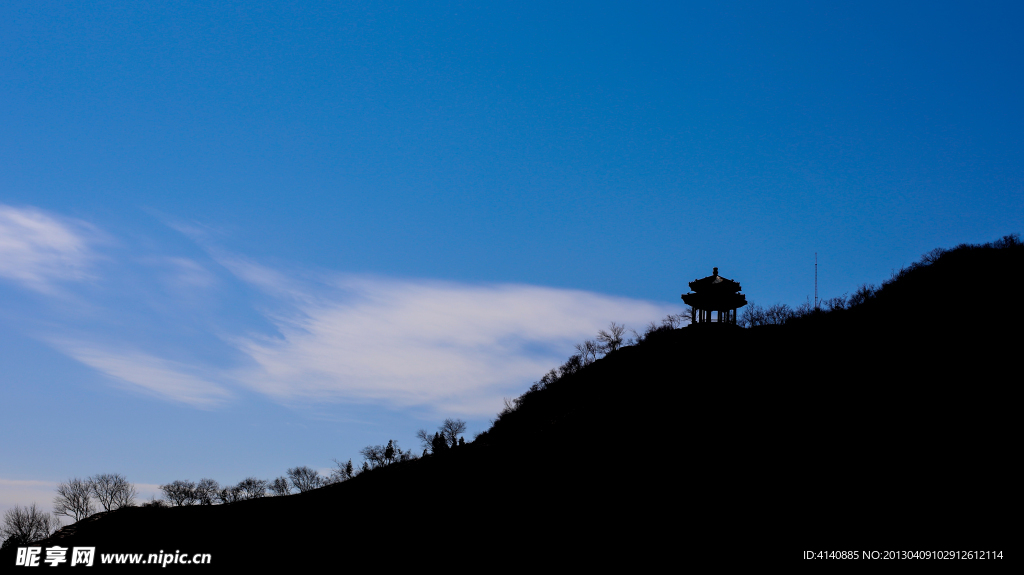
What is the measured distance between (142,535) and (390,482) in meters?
25.3

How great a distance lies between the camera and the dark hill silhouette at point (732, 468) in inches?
1838

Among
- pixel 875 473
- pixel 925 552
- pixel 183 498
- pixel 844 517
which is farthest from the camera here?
pixel 183 498

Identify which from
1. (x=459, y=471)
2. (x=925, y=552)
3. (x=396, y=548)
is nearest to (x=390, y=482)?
(x=459, y=471)

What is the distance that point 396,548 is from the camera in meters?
54.8

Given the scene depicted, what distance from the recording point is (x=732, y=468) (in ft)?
181

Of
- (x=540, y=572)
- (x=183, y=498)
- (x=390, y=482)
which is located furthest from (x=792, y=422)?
(x=183, y=498)

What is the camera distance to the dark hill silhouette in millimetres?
46688

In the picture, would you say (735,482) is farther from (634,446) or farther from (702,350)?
(702,350)

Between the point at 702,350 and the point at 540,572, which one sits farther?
the point at 702,350

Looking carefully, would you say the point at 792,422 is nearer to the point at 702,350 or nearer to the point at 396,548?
the point at 702,350

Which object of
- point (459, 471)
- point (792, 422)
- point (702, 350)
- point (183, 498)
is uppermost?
point (702, 350)

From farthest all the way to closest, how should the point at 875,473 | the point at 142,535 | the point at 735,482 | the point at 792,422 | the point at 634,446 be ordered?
1. the point at 142,535
2. the point at 634,446
3. the point at 792,422
4. the point at 735,482
5. the point at 875,473

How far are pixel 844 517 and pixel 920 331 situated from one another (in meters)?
32.2

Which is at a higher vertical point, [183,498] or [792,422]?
[792,422]
